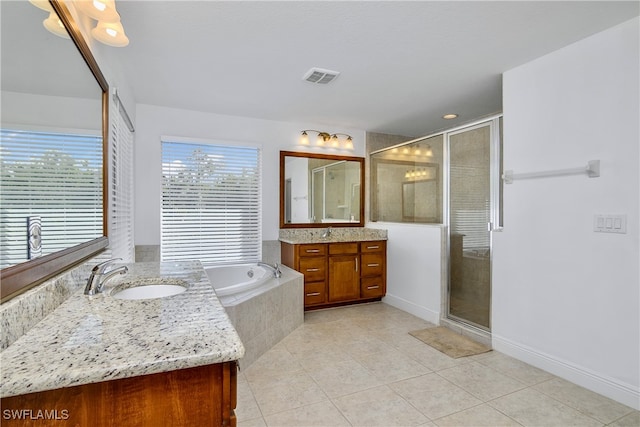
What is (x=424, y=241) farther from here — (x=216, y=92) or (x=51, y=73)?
(x=51, y=73)

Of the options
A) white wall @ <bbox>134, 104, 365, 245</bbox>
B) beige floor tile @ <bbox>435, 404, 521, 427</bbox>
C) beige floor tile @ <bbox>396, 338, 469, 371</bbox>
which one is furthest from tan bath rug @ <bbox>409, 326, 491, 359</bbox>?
white wall @ <bbox>134, 104, 365, 245</bbox>

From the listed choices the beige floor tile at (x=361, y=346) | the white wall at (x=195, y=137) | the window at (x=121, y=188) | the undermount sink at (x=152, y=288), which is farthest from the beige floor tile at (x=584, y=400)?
the white wall at (x=195, y=137)

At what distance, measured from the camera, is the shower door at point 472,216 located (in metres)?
2.89

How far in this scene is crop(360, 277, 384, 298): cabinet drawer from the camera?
13.5ft

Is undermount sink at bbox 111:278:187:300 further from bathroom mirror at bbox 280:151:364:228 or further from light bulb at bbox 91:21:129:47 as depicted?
bathroom mirror at bbox 280:151:364:228

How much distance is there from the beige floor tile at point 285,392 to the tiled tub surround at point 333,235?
1.66 metres

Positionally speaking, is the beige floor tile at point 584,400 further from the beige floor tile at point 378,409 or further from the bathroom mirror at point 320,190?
the bathroom mirror at point 320,190

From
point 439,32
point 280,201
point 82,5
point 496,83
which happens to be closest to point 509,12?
point 439,32

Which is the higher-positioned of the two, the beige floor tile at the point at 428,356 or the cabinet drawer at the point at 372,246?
the cabinet drawer at the point at 372,246

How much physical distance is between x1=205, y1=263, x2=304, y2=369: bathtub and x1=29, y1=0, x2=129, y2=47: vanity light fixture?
5.91ft

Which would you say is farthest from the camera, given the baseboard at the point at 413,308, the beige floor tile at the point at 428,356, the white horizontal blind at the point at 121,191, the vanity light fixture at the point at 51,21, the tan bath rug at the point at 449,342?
the baseboard at the point at 413,308

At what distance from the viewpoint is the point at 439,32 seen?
207cm

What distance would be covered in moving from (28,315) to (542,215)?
A: 9.41ft

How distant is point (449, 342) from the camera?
2.94 m
